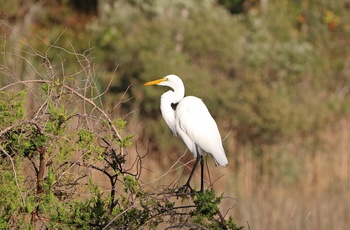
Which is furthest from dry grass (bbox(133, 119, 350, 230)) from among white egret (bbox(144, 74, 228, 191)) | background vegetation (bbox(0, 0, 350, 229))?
white egret (bbox(144, 74, 228, 191))

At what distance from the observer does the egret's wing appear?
511 cm

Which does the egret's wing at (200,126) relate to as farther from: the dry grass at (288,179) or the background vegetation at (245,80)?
the dry grass at (288,179)

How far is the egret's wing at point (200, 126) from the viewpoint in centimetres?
511

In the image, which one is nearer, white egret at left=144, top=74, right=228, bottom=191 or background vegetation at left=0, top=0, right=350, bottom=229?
white egret at left=144, top=74, right=228, bottom=191

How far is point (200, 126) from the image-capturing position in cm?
518

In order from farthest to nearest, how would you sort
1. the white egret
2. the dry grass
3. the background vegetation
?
1. the background vegetation
2. the dry grass
3. the white egret

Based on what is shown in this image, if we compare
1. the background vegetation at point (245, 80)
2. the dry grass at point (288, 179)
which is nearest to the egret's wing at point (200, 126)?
the background vegetation at point (245, 80)

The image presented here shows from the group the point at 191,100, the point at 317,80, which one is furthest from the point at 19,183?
the point at 317,80

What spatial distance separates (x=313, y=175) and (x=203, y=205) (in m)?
7.70

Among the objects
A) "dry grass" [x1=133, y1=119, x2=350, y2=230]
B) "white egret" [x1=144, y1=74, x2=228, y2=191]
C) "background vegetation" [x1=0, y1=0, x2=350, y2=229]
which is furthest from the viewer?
"background vegetation" [x1=0, y1=0, x2=350, y2=229]

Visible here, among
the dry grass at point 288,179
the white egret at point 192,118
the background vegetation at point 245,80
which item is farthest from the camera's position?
the background vegetation at point 245,80

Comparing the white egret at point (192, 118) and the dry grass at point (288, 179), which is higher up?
the dry grass at point (288, 179)

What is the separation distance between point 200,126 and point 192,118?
64 millimetres

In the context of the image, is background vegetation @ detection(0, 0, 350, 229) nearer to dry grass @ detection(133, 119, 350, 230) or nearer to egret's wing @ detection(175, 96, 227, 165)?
dry grass @ detection(133, 119, 350, 230)
